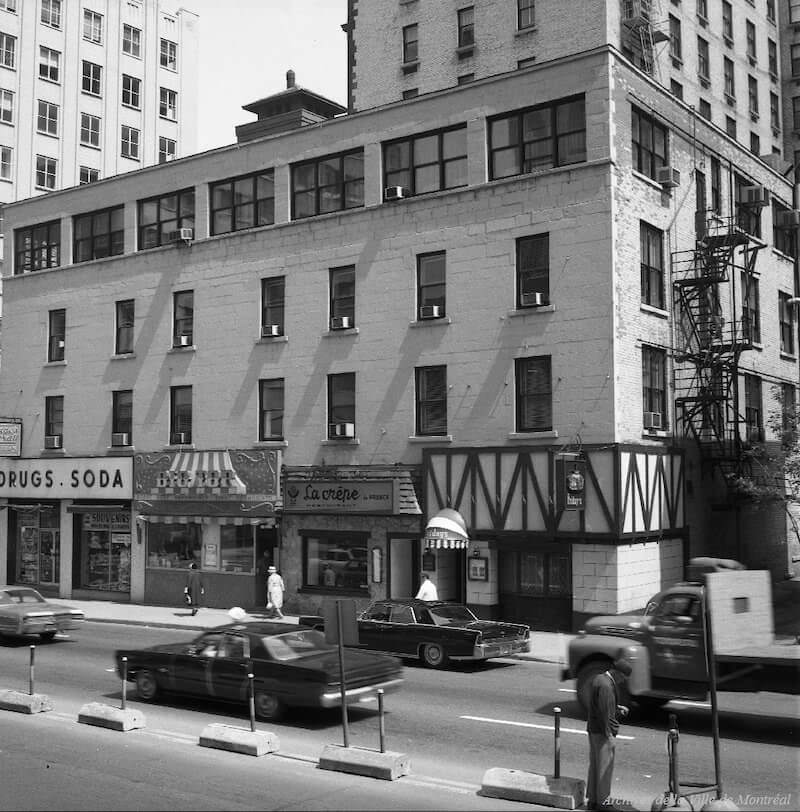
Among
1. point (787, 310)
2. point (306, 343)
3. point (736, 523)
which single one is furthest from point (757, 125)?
point (306, 343)

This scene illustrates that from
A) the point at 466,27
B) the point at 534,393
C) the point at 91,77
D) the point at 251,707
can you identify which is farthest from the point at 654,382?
the point at 91,77

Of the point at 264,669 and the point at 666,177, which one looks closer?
the point at 264,669

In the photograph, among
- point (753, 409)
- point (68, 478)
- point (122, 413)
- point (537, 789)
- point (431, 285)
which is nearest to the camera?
point (537, 789)

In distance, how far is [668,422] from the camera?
3017 centimetres

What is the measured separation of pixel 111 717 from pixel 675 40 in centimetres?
4280

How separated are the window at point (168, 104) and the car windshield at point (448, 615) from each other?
2387 inches

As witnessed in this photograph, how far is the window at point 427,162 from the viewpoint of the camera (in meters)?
30.7

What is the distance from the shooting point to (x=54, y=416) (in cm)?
4050

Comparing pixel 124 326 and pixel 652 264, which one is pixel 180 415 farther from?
pixel 652 264

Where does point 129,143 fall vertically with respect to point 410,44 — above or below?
above

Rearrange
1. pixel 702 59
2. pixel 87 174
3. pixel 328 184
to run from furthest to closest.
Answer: pixel 87 174, pixel 702 59, pixel 328 184

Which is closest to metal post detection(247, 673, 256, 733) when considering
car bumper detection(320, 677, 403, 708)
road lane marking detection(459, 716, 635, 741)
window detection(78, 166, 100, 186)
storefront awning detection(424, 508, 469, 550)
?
car bumper detection(320, 677, 403, 708)

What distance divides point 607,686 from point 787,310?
1302 inches

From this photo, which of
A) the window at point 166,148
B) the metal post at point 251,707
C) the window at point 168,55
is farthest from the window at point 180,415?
the window at point 168,55
